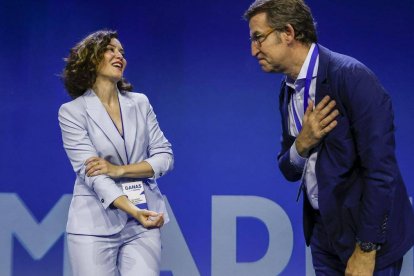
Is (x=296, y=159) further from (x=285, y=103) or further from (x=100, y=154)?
(x=100, y=154)

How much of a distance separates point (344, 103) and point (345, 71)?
3.5 inches

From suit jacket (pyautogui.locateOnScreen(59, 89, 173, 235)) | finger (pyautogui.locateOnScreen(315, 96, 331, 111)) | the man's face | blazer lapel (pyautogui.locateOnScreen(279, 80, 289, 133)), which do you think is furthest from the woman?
finger (pyautogui.locateOnScreen(315, 96, 331, 111))

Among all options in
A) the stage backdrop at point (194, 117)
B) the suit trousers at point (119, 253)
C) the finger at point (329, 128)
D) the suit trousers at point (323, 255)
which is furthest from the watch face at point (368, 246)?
the stage backdrop at point (194, 117)

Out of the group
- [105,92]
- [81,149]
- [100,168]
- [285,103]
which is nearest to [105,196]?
[100,168]

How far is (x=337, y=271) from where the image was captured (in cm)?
217

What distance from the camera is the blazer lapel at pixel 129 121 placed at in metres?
2.94

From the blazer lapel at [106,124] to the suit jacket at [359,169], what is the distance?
1106 millimetres

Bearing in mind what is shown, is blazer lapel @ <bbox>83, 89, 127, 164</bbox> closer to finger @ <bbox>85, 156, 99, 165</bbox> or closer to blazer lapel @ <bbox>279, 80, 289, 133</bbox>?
finger @ <bbox>85, 156, 99, 165</bbox>

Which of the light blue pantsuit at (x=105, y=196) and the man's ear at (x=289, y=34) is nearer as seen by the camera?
the man's ear at (x=289, y=34)

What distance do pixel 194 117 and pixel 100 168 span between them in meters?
1.40

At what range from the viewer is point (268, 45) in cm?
216

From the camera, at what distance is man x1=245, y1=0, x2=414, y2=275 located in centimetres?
191

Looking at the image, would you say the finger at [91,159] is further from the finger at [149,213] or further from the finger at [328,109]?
the finger at [328,109]

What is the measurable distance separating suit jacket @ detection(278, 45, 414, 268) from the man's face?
0.13 metres
